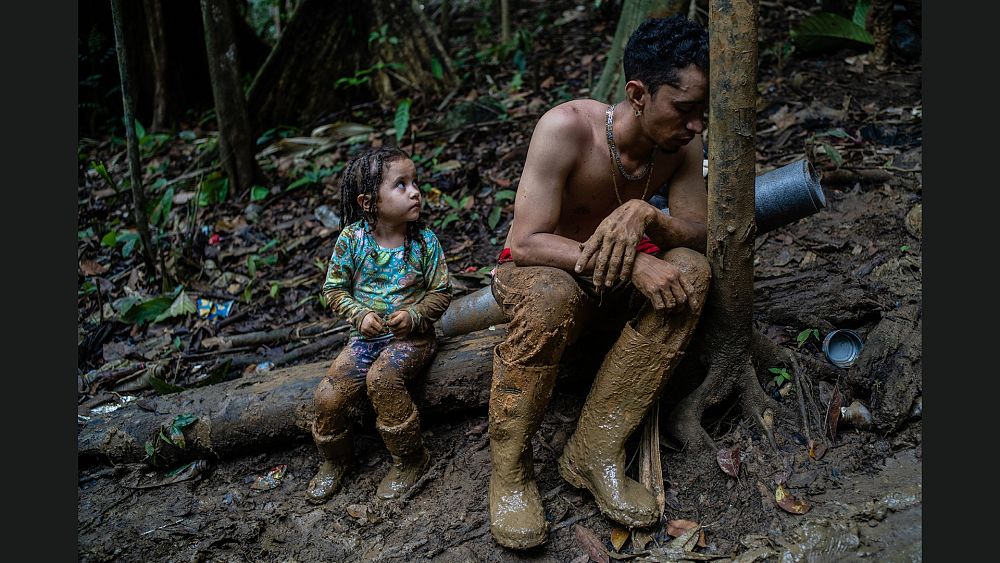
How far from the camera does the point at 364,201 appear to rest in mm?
3727

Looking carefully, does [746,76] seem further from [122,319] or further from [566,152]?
[122,319]

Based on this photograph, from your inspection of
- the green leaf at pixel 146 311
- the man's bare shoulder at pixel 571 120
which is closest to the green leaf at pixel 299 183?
the green leaf at pixel 146 311

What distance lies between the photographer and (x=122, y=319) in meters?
5.79

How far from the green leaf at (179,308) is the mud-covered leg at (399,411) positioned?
2.87 meters

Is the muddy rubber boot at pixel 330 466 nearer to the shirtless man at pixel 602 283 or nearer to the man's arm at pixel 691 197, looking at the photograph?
the shirtless man at pixel 602 283

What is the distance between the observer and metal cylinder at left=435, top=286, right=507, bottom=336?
4.46 metres

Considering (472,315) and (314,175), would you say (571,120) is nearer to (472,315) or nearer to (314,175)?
(472,315)

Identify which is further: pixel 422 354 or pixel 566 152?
pixel 422 354

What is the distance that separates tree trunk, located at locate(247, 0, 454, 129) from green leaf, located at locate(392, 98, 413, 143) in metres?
0.69

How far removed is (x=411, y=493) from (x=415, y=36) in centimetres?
631

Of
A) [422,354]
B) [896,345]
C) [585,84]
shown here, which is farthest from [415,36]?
[896,345]

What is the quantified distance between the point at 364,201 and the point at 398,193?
0.19m

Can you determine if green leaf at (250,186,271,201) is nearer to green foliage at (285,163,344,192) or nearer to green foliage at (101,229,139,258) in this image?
green foliage at (285,163,344,192)

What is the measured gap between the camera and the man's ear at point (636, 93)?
3.33 meters
